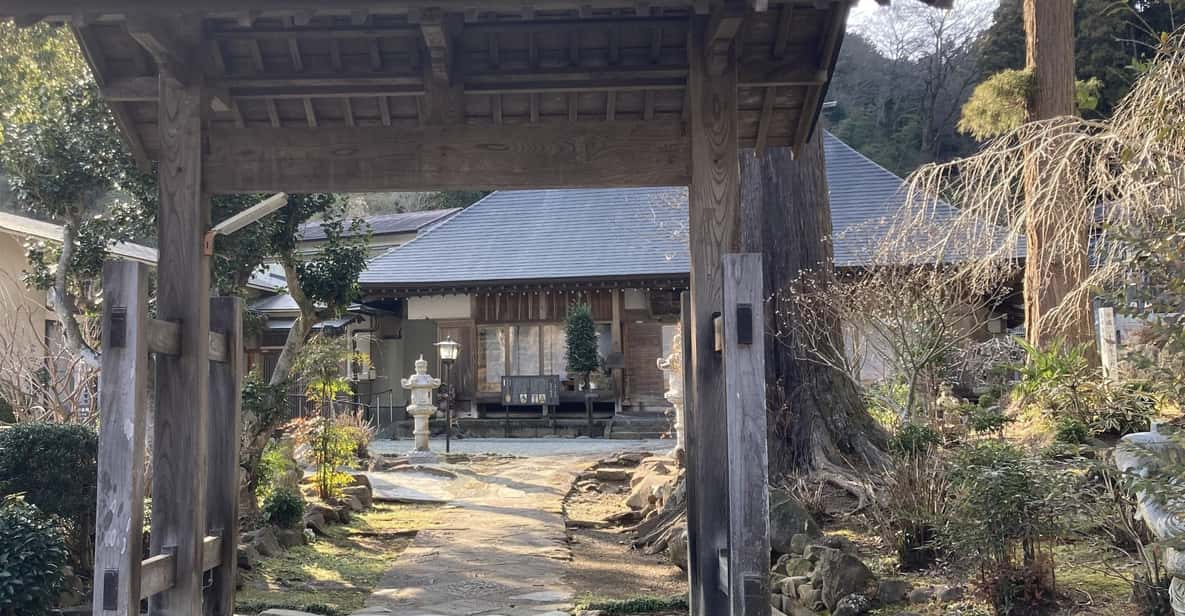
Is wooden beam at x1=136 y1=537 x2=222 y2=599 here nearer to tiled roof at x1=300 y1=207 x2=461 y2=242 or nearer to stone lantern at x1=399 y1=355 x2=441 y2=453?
stone lantern at x1=399 y1=355 x2=441 y2=453

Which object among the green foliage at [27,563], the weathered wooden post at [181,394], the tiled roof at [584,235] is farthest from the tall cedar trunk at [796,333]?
the tiled roof at [584,235]

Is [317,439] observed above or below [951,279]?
below

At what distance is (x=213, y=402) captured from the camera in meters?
5.09

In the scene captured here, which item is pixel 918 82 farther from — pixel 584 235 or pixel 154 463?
pixel 154 463

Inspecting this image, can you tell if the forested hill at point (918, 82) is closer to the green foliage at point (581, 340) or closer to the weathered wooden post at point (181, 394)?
the green foliage at point (581, 340)

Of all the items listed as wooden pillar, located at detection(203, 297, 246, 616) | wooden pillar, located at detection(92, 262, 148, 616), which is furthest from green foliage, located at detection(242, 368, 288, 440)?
wooden pillar, located at detection(92, 262, 148, 616)

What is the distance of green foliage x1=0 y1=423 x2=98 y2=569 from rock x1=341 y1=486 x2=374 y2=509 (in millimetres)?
4901

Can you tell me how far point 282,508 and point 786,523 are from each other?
16.4 feet

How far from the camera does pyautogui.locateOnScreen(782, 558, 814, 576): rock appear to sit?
632 cm

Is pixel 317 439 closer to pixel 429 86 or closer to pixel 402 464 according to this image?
pixel 402 464

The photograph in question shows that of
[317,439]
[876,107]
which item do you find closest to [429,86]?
[317,439]

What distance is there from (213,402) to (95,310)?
19.0ft

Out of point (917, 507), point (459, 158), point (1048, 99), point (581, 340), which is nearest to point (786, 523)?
point (917, 507)

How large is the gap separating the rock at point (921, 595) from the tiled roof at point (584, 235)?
1281 cm
